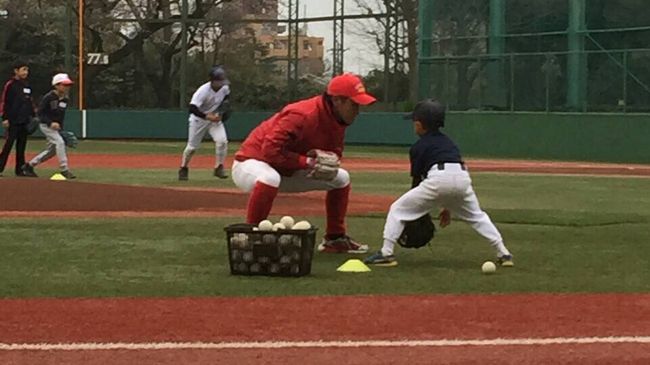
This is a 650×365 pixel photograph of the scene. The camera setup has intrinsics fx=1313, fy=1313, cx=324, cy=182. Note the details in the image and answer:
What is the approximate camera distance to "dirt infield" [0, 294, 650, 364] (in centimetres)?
603

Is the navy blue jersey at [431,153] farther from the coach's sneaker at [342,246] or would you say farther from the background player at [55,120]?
the background player at [55,120]

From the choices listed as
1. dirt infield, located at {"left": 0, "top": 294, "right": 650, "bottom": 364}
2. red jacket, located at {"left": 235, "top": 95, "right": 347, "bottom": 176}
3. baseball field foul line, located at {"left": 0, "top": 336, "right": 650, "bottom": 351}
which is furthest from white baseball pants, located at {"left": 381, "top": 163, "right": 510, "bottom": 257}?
baseball field foul line, located at {"left": 0, "top": 336, "right": 650, "bottom": 351}

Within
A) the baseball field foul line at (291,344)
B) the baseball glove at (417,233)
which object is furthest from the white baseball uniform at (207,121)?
the baseball field foul line at (291,344)

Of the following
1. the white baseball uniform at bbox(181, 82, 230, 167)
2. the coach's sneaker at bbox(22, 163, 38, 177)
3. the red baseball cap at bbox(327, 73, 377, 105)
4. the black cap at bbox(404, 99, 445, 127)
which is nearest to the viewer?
the black cap at bbox(404, 99, 445, 127)

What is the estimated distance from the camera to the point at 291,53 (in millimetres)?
46656

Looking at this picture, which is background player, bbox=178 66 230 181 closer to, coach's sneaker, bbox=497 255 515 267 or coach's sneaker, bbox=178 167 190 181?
coach's sneaker, bbox=178 167 190 181

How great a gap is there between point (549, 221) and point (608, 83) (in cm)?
1999

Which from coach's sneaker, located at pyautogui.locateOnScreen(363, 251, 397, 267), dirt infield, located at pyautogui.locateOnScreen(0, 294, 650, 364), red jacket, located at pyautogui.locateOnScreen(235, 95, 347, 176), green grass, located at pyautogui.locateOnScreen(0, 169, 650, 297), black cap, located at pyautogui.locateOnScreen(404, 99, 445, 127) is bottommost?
green grass, located at pyautogui.locateOnScreen(0, 169, 650, 297)

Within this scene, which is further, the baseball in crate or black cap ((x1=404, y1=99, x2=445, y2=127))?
black cap ((x1=404, y1=99, x2=445, y2=127))

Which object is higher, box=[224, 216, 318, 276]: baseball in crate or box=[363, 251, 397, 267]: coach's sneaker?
box=[224, 216, 318, 276]: baseball in crate

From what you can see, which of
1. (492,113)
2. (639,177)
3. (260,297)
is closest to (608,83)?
(492,113)

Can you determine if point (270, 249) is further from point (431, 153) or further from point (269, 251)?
point (431, 153)

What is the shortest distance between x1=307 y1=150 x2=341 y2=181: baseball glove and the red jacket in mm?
65

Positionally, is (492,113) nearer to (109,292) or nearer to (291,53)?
(291,53)
